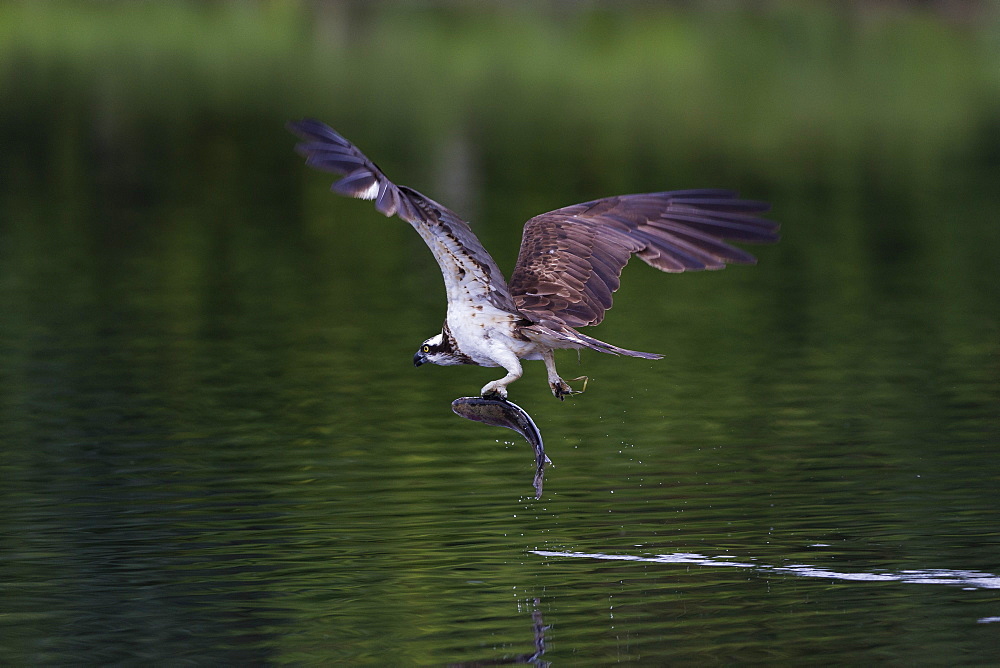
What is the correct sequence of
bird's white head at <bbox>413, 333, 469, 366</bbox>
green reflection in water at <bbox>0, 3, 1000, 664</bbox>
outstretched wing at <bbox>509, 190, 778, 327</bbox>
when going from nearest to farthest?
1. green reflection in water at <bbox>0, 3, 1000, 664</bbox>
2. bird's white head at <bbox>413, 333, 469, 366</bbox>
3. outstretched wing at <bbox>509, 190, 778, 327</bbox>

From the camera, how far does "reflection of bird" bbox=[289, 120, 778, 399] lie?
32.3 ft

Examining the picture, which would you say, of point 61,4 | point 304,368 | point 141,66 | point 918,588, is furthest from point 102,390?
point 61,4

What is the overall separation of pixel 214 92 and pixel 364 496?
3777 centimetres

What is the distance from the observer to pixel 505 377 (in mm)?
9992

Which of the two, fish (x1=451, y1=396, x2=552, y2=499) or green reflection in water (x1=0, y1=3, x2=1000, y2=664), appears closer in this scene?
green reflection in water (x1=0, y1=3, x2=1000, y2=664)

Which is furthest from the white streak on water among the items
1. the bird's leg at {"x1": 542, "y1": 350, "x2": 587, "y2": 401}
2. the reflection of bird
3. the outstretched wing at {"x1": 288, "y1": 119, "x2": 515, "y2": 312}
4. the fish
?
the outstretched wing at {"x1": 288, "y1": 119, "x2": 515, "y2": 312}

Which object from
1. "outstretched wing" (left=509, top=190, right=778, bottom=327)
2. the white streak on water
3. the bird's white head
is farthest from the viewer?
"outstretched wing" (left=509, top=190, right=778, bottom=327)

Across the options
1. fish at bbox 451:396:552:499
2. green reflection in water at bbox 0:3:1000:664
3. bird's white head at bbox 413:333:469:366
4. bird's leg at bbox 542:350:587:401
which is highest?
bird's white head at bbox 413:333:469:366

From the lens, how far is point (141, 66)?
174 ft

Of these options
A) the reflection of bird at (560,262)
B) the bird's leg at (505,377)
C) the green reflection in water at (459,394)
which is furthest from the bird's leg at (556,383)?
the green reflection in water at (459,394)

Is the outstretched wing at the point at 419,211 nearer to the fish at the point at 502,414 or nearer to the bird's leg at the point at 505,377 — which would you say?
the bird's leg at the point at 505,377

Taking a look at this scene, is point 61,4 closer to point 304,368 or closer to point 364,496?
point 304,368

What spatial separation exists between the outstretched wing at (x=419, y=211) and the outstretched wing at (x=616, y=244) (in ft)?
2.82

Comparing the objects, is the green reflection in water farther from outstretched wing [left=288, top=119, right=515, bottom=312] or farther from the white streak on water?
outstretched wing [left=288, top=119, right=515, bottom=312]
